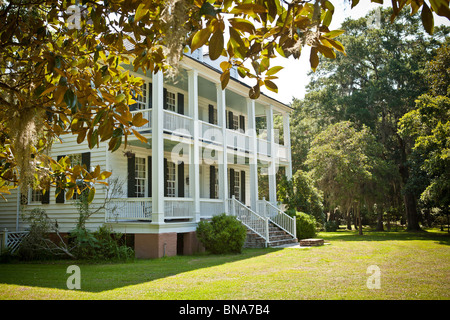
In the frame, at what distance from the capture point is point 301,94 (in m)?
37.8

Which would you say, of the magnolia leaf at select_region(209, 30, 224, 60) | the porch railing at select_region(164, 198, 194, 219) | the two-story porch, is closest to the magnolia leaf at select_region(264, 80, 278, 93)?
the magnolia leaf at select_region(209, 30, 224, 60)

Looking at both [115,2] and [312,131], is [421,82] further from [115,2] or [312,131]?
[115,2]

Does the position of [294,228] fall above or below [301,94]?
below

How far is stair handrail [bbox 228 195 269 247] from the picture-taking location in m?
15.6

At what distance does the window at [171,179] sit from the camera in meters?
16.4

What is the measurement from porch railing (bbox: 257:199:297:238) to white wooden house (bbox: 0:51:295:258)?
5 centimetres

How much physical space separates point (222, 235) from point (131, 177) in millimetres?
4229

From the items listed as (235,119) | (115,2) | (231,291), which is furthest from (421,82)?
(115,2)

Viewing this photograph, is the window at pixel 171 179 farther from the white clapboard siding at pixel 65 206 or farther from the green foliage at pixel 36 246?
the green foliage at pixel 36 246

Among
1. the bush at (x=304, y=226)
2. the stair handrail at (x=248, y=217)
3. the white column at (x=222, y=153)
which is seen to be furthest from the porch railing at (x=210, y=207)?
the bush at (x=304, y=226)

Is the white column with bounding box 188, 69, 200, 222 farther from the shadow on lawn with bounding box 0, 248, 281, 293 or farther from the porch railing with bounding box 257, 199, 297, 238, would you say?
the porch railing with bounding box 257, 199, 297, 238

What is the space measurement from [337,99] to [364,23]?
6.92 meters

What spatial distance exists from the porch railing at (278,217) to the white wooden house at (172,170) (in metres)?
0.05

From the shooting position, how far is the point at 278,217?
1781cm
